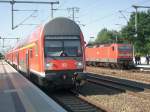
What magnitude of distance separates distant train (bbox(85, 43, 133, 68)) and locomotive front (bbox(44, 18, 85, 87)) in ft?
83.2

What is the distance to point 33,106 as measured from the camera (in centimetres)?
1243

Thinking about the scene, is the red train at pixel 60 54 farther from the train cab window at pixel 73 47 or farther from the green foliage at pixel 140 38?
the green foliage at pixel 140 38

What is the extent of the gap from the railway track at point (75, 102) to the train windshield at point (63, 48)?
5.65ft

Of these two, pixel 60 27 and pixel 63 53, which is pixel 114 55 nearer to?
pixel 60 27

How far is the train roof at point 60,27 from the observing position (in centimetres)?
1703

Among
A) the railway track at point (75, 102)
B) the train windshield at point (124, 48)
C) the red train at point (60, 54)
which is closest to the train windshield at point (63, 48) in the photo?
the red train at point (60, 54)

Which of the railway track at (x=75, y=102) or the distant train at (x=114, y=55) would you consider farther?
the distant train at (x=114, y=55)

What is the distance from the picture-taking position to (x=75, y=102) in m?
15.0

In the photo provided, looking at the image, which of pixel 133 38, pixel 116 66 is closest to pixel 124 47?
pixel 116 66

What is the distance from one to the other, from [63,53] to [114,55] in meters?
26.5

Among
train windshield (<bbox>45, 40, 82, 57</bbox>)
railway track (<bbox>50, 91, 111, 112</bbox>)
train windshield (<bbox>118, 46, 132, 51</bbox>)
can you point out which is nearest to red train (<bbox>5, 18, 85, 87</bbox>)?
train windshield (<bbox>45, 40, 82, 57</bbox>)

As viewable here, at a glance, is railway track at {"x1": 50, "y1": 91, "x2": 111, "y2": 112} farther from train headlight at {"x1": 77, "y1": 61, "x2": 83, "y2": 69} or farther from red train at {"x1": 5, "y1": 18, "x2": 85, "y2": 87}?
train headlight at {"x1": 77, "y1": 61, "x2": 83, "y2": 69}

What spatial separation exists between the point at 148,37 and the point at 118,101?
54.3m

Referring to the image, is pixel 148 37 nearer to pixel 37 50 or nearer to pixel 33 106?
pixel 37 50
